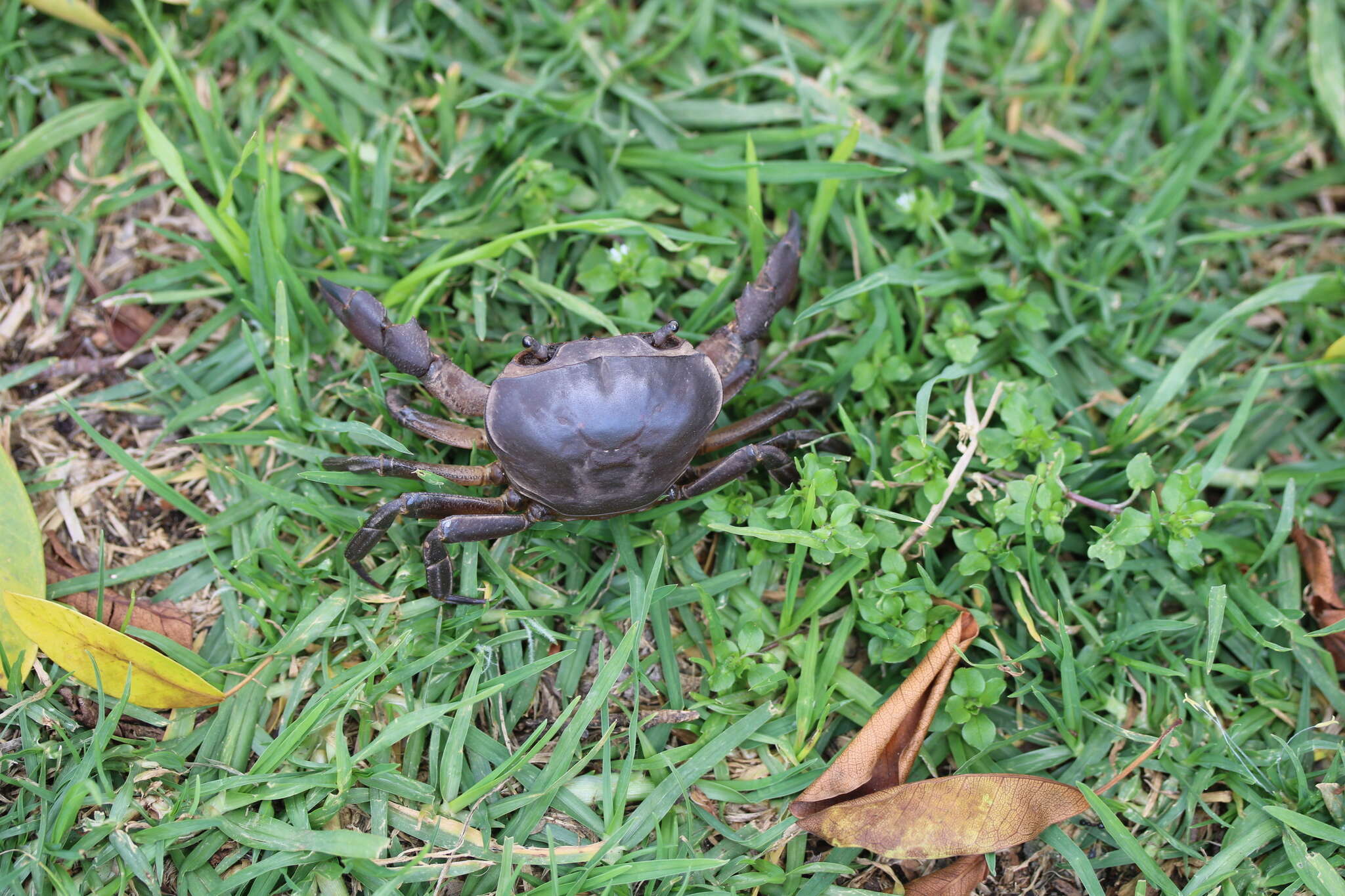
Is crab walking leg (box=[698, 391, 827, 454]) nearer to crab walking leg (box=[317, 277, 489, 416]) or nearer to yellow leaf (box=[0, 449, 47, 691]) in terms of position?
crab walking leg (box=[317, 277, 489, 416])

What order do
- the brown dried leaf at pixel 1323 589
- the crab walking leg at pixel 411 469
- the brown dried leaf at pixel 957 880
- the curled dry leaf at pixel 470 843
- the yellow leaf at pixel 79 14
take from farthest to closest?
the yellow leaf at pixel 79 14 < the brown dried leaf at pixel 1323 589 < the crab walking leg at pixel 411 469 < the brown dried leaf at pixel 957 880 < the curled dry leaf at pixel 470 843

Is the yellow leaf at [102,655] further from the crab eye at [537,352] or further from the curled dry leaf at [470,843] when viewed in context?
the crab eye at [537,352]

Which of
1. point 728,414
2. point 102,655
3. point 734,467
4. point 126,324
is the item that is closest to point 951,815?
point 734,467

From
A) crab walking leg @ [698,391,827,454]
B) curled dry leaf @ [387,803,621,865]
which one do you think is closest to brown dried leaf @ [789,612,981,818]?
curled dry leaf @ [387,803,621,865]

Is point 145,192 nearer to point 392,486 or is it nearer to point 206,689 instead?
point 392,486

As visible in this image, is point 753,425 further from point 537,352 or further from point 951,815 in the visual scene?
point 951,815

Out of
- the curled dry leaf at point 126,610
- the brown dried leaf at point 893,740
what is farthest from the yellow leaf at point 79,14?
the brown dried leaf at point 893,740

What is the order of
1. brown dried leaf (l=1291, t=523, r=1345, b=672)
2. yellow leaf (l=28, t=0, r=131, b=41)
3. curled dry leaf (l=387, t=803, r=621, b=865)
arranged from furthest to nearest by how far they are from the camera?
yellow leaf (l=28, t=0, r=131, b=41) → brown dried leaf (l=1291, t=523, r=1345, b=672) → curled dry leaf (l=387, t=803, r=621, b=865)
